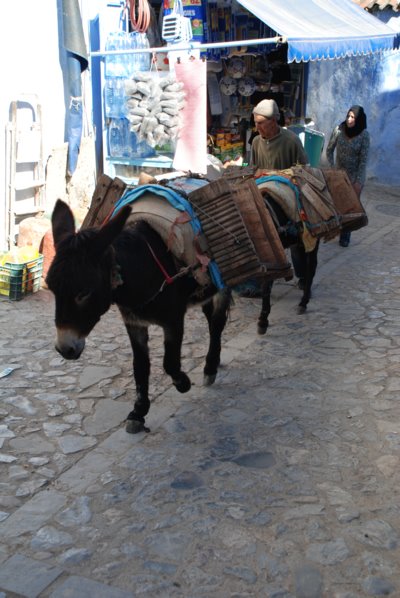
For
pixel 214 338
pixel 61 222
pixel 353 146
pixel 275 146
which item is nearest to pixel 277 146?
pixel 275 146

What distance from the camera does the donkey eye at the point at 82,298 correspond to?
9.96 feet

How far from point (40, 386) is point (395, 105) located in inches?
376

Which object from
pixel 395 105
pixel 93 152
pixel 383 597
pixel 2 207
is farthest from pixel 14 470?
pixel 395 105

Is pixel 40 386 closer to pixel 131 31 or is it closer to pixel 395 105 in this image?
pixel 131 31

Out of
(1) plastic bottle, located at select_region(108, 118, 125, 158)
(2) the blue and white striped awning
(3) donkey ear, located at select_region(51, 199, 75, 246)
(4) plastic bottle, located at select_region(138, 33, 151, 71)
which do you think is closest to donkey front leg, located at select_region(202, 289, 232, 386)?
(3) donkey ear, located at select_region(51, 199, 75, 246)

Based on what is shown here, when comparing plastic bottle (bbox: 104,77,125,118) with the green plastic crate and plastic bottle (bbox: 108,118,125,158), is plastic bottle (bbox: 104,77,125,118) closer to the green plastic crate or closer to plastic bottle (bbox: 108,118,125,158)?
plastic bottle (bbox: 108,118,125,158)

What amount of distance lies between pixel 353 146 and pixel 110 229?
574 cm

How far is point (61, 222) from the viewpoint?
10.8ft

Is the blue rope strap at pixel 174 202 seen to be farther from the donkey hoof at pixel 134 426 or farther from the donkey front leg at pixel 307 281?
the donkey front leg at pixel 307 281

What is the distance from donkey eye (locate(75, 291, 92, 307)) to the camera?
3.04m

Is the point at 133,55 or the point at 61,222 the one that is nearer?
the point at 61,222

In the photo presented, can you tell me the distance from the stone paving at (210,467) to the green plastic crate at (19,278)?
43cm

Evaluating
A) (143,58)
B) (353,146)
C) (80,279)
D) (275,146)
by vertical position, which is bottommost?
(80,279)

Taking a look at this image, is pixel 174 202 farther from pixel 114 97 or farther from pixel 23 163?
pixel 114 97
